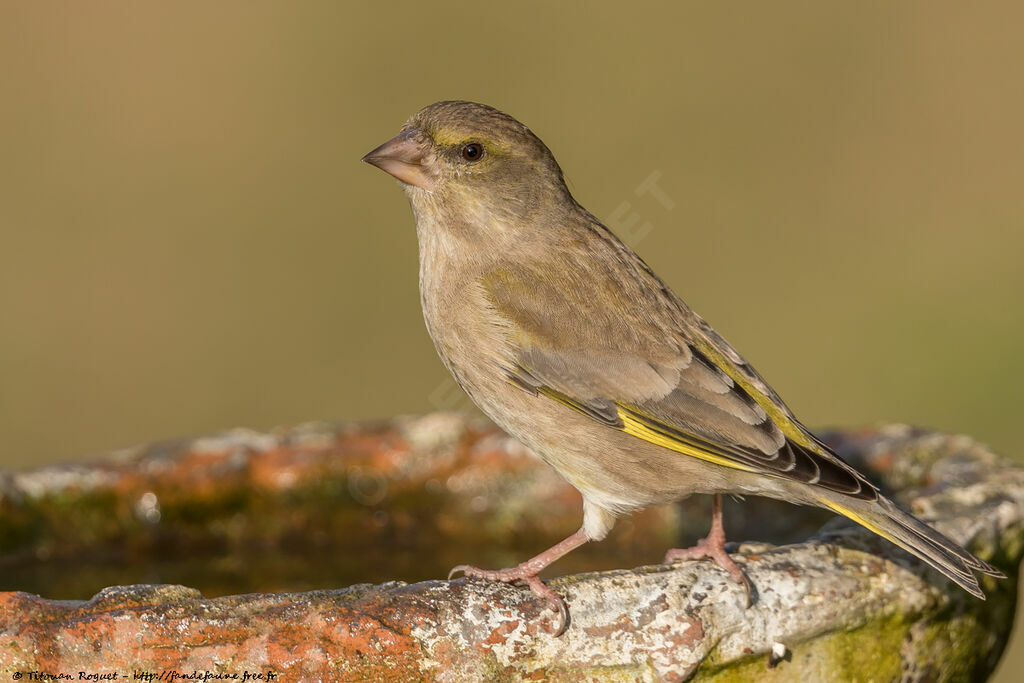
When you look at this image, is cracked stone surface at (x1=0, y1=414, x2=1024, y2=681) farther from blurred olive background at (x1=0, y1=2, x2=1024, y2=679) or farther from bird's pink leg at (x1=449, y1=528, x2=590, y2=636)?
blurred olive background at (x1=0, y1=2, x2=1024, y2=679)

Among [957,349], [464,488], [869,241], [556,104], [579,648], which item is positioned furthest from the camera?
[556,104]

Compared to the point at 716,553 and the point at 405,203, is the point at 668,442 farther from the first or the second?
the point at 405,203

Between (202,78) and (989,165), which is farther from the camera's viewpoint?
(202,78)

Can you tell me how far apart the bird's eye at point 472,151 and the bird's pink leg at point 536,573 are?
139 cm

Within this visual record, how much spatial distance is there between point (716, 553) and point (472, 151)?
1.77m

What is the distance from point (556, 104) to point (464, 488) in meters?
7.21

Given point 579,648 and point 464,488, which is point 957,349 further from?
point 579,648

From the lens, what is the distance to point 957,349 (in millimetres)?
9867

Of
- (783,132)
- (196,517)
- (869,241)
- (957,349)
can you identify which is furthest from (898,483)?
(783,132)

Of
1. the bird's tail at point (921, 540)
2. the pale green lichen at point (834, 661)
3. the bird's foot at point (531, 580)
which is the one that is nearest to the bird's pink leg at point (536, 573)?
the bird's foot at point (531, 580)

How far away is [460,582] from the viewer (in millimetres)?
3615

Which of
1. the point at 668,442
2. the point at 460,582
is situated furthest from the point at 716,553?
the point at 460,582

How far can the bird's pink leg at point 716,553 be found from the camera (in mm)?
3615

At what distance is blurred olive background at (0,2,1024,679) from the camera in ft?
32.5
